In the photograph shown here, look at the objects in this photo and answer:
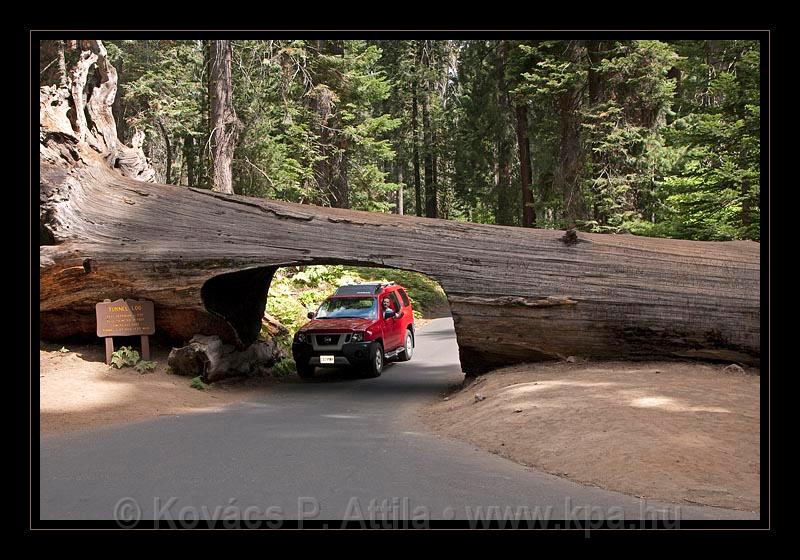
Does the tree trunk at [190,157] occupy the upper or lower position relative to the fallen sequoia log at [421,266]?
upper

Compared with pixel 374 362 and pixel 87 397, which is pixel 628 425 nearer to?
pixel 374 362

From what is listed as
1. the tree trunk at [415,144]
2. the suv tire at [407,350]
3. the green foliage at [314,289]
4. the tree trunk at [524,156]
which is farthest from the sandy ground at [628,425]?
the tree trunk at [415,144]

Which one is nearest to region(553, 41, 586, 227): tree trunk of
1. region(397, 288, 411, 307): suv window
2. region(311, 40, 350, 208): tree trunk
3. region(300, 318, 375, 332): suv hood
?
region(397, 288, 411, 307): suv window

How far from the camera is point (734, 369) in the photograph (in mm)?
11078

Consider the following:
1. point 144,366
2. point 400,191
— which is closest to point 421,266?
point 144,366

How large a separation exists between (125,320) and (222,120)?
9.49m

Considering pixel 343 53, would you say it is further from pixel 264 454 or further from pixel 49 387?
pixel 264 454

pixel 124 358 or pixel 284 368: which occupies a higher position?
pixel 124 358

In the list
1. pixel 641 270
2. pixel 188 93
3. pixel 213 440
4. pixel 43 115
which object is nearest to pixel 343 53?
pixel 188 93

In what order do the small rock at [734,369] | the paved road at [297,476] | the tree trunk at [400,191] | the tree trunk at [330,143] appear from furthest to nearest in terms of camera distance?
the tree trunk at [400,191]
the tree trunk at [330,143]
the small rock at [734,369]
the paved road at [297,476]

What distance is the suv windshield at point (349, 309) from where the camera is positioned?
52.6 feet

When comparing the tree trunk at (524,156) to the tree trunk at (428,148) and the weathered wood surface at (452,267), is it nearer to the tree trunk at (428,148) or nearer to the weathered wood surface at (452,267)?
the tree trunk at (428,148)

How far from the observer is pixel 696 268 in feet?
39.8

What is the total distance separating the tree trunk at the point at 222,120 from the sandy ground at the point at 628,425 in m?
12.5
